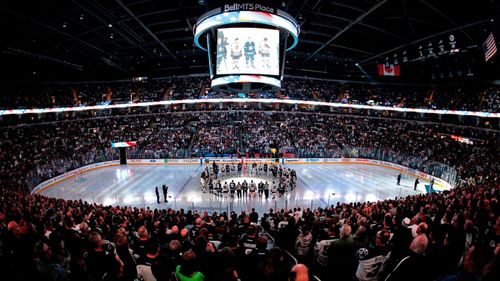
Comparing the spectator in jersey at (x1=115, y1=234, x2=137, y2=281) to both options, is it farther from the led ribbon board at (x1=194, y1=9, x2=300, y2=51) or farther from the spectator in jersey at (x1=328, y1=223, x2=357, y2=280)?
the led ribbon board at (x1=194, y1=9, x2=300, y2=51)

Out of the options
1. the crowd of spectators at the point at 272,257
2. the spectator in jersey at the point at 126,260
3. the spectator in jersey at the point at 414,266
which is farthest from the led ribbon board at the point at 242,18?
the spectator in jersey at the point at 414,266

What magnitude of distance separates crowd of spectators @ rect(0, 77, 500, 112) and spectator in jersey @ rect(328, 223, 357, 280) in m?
36.2

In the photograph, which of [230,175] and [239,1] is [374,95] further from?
[239,1]

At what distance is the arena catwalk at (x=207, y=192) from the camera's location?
1969 centimetres

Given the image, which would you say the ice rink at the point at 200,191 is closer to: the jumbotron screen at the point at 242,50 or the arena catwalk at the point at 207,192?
the arena catwalk at the point at 207,192

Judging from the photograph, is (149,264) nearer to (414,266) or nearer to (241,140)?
(414,266)

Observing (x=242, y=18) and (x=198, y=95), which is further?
(x=198, y=95)

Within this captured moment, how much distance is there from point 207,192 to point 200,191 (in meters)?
0.68

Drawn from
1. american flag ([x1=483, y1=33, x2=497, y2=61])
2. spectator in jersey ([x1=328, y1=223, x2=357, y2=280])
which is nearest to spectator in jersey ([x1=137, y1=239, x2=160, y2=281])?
spectator in jersey ([x1=328, y1=223, x2=357, y2=280])

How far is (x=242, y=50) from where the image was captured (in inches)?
771

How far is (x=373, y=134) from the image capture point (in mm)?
41688

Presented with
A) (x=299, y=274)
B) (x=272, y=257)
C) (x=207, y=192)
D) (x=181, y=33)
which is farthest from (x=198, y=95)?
(x=299, y=274)

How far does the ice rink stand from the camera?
64.7 feet

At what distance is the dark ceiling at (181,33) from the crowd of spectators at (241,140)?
323 inches
